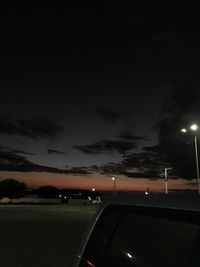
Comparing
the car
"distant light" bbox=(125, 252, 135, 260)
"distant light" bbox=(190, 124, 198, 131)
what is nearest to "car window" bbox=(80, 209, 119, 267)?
the car

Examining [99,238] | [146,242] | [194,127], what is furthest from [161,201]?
[194,127]

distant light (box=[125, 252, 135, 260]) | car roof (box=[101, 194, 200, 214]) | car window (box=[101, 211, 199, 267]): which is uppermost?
car roof (box=[101, 194, 200, 214])

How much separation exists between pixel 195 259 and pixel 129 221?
872 mm

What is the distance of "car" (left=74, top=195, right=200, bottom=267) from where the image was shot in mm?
2742

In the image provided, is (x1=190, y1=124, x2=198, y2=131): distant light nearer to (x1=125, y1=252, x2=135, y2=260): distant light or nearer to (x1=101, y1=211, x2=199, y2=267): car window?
(x1=101, y1=211, x2=199, y2=267): car window

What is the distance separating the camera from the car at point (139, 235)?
274 cm

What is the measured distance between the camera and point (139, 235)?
125 inches

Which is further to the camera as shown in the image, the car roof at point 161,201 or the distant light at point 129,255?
A: the distant light at point 129,255

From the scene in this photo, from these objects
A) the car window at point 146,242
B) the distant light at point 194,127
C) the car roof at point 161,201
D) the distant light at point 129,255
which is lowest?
the distant light at point 129,255

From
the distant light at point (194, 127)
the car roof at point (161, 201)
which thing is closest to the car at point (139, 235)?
the car roof at point (161, 201)

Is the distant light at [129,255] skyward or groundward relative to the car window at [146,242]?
groundward

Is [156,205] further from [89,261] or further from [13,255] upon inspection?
[13,255]

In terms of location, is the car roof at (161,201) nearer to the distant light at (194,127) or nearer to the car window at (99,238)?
the car window at (99,238)

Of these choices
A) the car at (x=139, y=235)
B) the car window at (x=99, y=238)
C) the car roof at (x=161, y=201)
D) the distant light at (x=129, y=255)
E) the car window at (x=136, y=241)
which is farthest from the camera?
the car window at (x=99, y=238)
